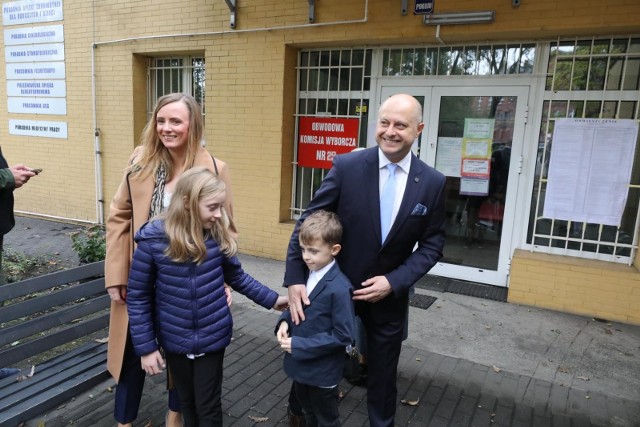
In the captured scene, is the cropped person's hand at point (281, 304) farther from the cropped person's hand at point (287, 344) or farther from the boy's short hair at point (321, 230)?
the boy's short hair at point (321, 230)

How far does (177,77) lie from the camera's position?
715cm

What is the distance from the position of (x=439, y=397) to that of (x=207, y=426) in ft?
5.56

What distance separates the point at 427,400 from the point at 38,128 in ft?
26.1

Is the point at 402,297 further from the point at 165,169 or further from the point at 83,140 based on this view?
the point at 83,140

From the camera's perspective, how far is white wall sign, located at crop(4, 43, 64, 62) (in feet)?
25.4

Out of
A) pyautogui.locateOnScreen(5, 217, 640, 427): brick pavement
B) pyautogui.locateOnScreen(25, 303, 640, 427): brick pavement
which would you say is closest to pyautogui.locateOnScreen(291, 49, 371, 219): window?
pyautogui.locateOnScreen(5, 217, 640, 427): brick pavement

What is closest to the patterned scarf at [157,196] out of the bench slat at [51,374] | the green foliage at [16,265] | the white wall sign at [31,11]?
the bench slat at [51,374]

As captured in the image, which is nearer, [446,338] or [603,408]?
[603,408]

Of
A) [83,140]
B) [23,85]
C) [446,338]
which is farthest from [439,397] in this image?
[23,85]

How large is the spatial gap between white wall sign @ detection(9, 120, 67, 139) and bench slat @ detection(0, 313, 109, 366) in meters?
5.86

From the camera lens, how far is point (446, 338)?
4.21 m

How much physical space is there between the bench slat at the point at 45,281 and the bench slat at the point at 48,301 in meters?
0.05

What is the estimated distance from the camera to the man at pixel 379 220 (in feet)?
7.54

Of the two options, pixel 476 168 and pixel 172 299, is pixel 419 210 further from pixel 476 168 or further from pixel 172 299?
pixel 476 168
